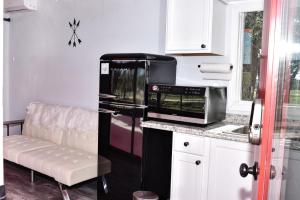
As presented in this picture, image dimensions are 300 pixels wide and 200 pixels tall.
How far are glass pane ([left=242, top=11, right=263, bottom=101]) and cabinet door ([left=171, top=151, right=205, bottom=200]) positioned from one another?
32.4 inches

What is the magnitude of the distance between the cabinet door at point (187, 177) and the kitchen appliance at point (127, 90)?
0.37 metres

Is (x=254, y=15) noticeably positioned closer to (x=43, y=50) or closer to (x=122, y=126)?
(x=122, y=126)

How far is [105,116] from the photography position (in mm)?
3008

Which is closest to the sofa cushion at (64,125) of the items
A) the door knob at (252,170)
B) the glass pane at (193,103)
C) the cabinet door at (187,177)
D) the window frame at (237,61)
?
the cabinet door at (187,177)

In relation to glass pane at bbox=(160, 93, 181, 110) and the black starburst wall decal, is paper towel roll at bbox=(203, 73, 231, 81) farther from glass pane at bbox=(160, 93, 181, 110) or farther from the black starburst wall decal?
the black starburst wall decal

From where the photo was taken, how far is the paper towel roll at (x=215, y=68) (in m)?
2.73

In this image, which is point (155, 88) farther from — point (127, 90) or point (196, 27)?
point (196, 27)

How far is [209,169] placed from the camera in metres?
2.40

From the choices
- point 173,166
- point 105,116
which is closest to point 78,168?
point 105,116

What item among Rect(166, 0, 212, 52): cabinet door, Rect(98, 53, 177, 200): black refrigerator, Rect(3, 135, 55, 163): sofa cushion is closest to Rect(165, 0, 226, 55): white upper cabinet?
Rect(166, 0, 212, 52): cabinet door

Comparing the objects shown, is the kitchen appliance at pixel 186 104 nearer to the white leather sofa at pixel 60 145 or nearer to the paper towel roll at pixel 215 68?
the paper towel roll at pixel 215 68

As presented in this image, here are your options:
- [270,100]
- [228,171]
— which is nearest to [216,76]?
[228,171]

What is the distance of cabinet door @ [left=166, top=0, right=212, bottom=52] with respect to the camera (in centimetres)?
262

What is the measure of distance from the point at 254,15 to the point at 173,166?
1526 millimetres
